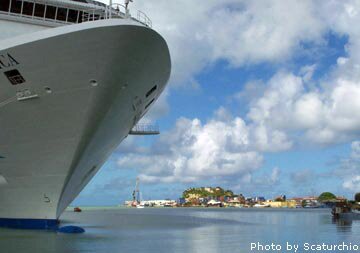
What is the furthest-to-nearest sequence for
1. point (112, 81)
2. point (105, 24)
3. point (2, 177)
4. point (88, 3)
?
point (88, 3) → point (2, 177) → point (112, 81) → point (105, 24)

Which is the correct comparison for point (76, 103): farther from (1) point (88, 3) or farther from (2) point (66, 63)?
(1) point (88, 3)

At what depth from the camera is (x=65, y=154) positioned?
19.0 metres

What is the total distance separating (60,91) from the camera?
17.5m

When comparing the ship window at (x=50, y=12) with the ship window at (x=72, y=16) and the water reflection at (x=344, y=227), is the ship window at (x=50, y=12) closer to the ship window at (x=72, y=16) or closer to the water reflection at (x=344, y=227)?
the ship window at (x=72, y=16)

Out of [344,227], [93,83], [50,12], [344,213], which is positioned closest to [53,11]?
[50,12]

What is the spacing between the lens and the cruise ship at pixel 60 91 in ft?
54.4

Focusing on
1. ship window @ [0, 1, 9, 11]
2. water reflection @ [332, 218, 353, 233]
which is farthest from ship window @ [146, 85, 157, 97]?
water reflection @ [332, 218, 353, 233]

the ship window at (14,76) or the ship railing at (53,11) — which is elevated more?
the ship railing at (53,11)

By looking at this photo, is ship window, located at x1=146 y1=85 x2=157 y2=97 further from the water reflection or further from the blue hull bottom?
the water reflection

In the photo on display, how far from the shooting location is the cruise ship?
16594 millimetres

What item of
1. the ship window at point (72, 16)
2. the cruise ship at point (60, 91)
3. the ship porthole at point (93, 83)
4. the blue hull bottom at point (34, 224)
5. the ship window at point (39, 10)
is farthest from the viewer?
the ship window at point (72, 16)

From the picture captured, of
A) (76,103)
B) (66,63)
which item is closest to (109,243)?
(76,103)

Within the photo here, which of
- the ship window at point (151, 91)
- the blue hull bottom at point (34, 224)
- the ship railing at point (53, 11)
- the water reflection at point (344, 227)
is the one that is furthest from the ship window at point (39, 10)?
the water reflection at point (344, 227)

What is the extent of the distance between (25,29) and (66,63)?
4322mm
